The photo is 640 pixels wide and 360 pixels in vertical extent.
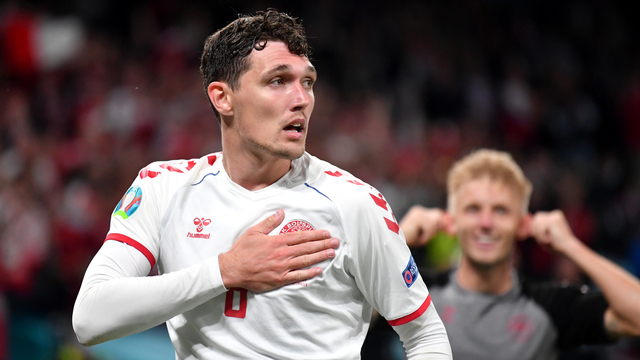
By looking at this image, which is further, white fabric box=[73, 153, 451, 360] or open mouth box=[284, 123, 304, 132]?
open mouth box=[284, 123, 304, 132]

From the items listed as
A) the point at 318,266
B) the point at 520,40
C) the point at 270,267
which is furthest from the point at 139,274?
the point at 520,40

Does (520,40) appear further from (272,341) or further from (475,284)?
(272,341)

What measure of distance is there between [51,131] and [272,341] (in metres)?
5.63

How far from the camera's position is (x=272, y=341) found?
2.48 metres

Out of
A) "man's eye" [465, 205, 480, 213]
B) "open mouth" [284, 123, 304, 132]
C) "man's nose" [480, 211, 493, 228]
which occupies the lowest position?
"man's nose" [480, 211, 493, 228]

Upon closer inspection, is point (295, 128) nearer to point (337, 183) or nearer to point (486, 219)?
point (337, 183)

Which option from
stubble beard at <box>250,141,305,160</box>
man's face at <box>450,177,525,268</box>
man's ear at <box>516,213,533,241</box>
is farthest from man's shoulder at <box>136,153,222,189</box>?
man's ear at <box>516,213,533,241</box>

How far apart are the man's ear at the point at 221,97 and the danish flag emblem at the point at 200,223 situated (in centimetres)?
44

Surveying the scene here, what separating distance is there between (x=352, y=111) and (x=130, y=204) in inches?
264

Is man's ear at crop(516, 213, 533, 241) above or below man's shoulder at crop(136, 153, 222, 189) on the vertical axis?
below

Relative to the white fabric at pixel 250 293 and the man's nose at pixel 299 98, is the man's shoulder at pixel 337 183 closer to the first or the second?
the white fabric at pixel 250 293

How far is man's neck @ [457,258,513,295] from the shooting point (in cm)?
365

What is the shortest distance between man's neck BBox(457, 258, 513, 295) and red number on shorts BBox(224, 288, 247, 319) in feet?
5.28

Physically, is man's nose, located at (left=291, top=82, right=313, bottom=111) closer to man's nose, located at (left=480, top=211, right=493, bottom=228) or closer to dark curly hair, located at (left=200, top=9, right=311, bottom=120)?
dark curly hair, located at (left=200, top=9, right=311, bottom=120)
